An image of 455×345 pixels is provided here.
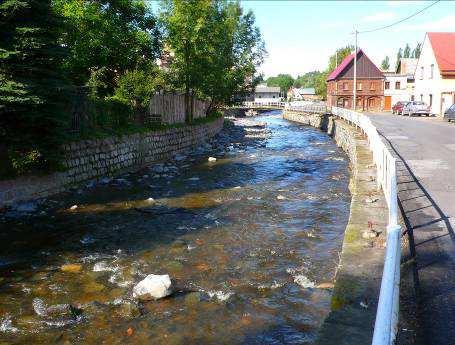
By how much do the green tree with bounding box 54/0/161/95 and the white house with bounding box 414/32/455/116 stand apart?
99.2 ft

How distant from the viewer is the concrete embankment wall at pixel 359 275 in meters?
4.51

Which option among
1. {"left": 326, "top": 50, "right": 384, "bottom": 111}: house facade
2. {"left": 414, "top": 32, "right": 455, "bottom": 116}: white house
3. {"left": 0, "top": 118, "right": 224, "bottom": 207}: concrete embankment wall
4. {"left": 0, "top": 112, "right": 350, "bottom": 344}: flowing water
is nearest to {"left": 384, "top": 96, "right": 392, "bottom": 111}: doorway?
{"left": 326, "top": 50, "right": 384, "bottom": 111}: house facade

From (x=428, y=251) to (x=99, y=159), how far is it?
42.1 ft

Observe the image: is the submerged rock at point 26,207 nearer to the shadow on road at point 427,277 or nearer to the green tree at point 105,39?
the green tree at point 105,39

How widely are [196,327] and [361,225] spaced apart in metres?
3.56

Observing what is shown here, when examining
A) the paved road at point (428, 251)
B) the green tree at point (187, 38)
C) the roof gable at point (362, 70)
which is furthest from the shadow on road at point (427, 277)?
the roof gable at point (362, 70)

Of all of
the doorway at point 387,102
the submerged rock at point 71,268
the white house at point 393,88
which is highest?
the white house at point 393,88

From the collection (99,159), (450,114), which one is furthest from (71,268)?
(450,114)

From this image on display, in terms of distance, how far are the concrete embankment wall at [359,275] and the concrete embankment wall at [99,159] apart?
9.19 m

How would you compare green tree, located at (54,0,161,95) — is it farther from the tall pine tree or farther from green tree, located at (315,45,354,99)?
green tree, located at (315,45,354,99)

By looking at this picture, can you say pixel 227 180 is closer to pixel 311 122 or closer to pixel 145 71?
pixel 145 71

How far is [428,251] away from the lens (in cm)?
638

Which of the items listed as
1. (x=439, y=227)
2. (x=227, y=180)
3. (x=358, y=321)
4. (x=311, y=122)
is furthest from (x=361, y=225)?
(x=311, y=122)

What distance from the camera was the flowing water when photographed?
6.17 m
